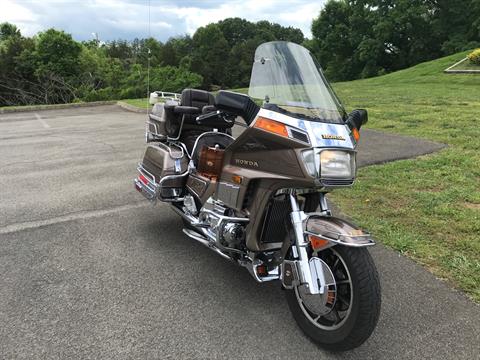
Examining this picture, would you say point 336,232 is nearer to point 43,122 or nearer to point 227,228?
point 227,228

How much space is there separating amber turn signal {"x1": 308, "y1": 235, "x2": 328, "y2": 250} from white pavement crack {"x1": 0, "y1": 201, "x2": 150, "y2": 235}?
3163 mm

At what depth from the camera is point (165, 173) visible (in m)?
4.21

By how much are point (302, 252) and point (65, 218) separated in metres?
3.29

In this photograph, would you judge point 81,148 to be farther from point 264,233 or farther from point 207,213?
point 264,233

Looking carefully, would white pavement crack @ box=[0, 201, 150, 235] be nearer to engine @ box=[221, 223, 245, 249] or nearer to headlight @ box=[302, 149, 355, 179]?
engine @ box=[221, 223, 245, 249]

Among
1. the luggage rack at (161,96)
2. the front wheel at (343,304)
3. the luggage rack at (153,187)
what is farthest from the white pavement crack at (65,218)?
the front wheel at (343,304)

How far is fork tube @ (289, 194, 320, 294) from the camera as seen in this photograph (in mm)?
2658

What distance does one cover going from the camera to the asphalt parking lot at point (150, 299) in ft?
8.96

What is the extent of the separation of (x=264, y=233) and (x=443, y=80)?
70.6 ft

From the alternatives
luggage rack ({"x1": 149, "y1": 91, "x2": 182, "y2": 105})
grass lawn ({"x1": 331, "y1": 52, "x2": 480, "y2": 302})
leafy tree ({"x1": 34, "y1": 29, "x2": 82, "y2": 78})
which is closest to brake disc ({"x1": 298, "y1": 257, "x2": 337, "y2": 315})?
grass lawn ({"x1": 331, "y1": 52, "x2": 480, "y2": 302})

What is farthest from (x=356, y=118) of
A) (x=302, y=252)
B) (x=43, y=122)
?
(x=43, y=122)

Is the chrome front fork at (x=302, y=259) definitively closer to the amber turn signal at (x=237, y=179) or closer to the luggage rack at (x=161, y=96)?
the amber turn signal at (x=237, y=179)

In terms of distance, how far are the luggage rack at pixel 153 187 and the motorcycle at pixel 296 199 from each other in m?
0.69

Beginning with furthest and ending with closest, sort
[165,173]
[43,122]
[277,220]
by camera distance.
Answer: [43,122] → [165,173] → [277,220]
